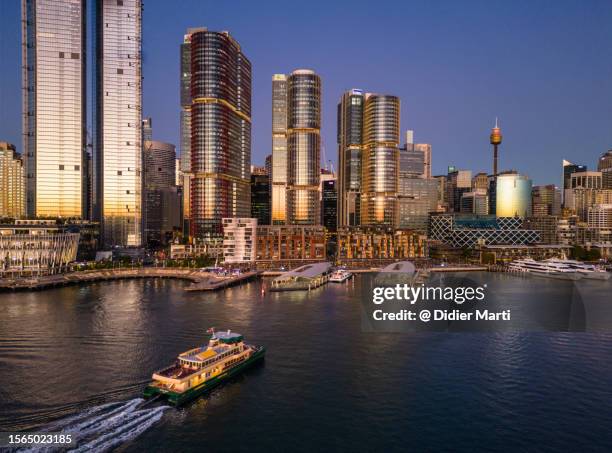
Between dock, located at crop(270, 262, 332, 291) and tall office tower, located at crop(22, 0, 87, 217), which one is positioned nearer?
dock, located at crop(270, 262, 332, 291)

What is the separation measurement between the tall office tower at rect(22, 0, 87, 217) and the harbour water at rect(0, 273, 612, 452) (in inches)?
4234

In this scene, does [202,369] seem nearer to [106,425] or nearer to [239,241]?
[106,425]

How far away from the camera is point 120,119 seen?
178500mm

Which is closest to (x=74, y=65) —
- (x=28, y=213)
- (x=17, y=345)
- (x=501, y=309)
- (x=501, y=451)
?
(x=28, y=213)

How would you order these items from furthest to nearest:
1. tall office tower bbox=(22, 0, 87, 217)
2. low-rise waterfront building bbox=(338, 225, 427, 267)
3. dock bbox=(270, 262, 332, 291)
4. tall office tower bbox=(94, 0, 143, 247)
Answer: tall office tower bbox=(94, 0, 143, 247) < low-rise waterfront building bbox=(338, 225, 427, 267) < tall office tower bbox=(22, 0, 87, 217) < dock bbox=(270, 262, 332, 291)

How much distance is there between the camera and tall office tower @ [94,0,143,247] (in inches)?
6998

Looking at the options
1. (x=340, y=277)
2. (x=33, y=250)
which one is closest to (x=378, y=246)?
(x=340, y=277)

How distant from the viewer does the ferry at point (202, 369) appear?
Answer: 40938 millimetres

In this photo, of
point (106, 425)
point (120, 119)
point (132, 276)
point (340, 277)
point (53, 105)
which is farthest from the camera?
point (120, 119)

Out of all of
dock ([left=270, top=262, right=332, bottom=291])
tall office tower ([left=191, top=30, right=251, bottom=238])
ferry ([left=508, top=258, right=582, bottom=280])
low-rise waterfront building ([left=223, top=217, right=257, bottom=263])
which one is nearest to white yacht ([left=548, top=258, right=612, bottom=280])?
ferry ([left=508, top=258, right=582, bottom=280])

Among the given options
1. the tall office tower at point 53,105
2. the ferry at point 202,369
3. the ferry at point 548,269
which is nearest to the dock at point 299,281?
the ferry at point 202,369

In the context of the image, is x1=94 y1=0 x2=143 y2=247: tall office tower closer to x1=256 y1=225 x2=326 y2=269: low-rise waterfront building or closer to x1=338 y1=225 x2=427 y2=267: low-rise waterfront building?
x1=256 y1=225 x2=326 y2=269: low-rise waterfront building

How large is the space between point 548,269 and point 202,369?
13370 cm

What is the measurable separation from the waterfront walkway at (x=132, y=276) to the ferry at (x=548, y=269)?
92.8 m
